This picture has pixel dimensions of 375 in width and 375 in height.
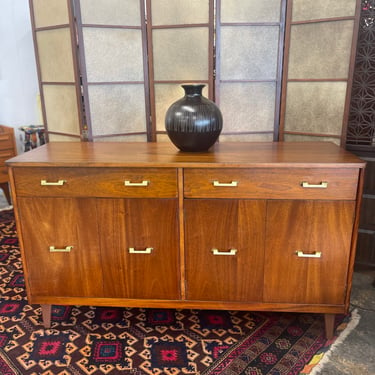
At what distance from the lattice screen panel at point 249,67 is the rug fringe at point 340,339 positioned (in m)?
1.03

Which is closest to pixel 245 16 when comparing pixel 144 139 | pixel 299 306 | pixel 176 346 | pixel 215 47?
pixel 215 47

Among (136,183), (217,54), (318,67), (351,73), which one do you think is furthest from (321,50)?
(136,183)

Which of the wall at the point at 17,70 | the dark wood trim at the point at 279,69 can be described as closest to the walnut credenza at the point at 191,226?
the dark wood trim at the point at 279,69

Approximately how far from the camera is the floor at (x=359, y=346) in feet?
4.87

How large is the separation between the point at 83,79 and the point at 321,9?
4.31 ft

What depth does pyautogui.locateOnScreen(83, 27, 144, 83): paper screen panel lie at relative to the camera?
2.06m

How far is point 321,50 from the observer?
1.93 metres

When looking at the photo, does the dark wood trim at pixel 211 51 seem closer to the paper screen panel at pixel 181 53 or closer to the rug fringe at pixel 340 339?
the paper screen panel at pixel 181 53

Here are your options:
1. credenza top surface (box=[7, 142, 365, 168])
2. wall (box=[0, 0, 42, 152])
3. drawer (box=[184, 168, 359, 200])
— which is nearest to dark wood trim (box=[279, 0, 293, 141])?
credenza top surface (box=[7, 142, 365, 168])

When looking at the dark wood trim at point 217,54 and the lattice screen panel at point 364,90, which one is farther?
the dark wood trim at point 217,54

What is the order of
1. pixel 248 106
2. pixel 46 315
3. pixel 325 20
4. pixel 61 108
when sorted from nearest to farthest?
pixel 46 315, pixel 325 20, pixel 248 106, pixel 61 108

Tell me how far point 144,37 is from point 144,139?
0.58 metres

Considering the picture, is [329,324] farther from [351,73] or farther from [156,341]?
[351,73]

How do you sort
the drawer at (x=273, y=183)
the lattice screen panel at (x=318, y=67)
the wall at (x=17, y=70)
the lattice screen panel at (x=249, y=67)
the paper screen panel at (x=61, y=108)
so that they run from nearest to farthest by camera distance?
the drawer at (x=273, y=183) < the lattice screen panel at (x=318, y=67) < the lattice screen panel at (x=249, y=67) < the paper screen panel at (x=61, y=108) < the wall at (x=17, y=70)
